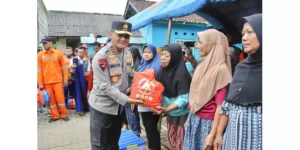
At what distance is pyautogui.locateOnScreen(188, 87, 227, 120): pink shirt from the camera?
1.82 meters

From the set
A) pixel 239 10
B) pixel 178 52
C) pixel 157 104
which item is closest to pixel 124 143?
pixel 157 104

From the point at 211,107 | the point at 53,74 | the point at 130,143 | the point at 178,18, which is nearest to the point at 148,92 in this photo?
the point at 211,107

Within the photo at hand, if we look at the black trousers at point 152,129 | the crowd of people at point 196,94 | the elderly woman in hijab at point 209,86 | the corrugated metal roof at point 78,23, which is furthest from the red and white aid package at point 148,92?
the corrugated metal roof at point 78,23

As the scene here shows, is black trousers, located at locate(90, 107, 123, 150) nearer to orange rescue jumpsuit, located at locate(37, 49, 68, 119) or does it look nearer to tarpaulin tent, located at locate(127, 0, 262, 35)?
tarpaulin tent, located at locate(127, 0, 262, 35)

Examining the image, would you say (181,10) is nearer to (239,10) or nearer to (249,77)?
(239,10)

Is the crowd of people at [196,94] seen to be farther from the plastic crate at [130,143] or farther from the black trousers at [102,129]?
the plastic crate at [130,143]

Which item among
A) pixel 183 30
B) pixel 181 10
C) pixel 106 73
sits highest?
pixel 183 30

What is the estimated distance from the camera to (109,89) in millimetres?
2107

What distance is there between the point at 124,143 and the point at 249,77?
6.13 feet

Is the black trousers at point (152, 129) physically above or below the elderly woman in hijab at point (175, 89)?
below

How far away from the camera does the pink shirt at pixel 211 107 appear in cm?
182

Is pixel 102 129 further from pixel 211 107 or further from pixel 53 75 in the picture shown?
pixel 53 75

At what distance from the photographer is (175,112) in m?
2.61

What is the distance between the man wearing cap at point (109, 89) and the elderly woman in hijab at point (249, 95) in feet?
3.45
